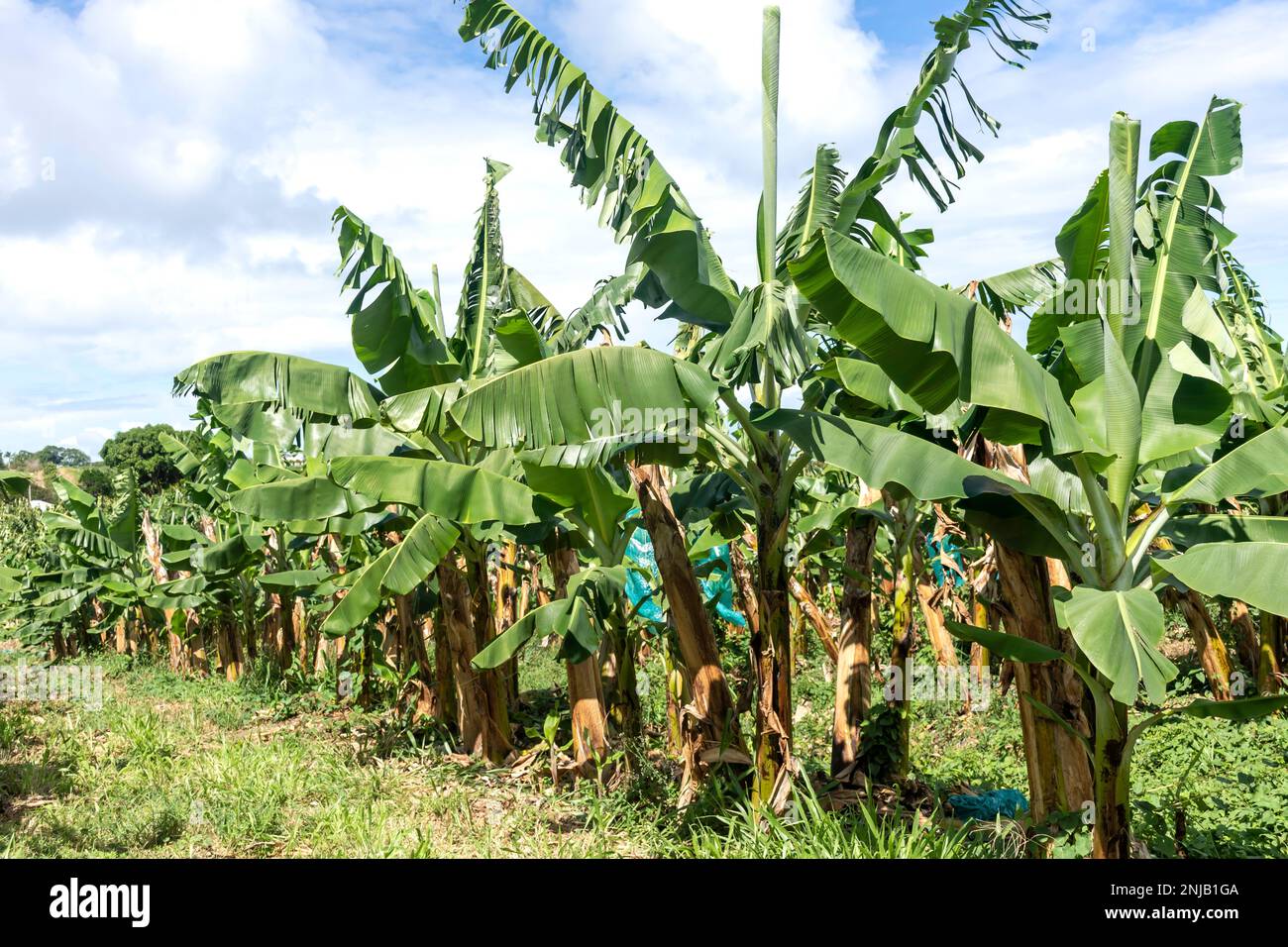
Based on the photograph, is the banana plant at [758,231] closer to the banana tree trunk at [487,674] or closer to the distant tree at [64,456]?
the banana tree trunk at [487,674]

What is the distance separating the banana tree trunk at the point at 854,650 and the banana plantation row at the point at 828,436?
2cm

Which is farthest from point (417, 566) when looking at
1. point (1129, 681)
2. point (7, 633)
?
point (7, 633)

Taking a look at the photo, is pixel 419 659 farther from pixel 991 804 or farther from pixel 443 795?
pixel 991 804

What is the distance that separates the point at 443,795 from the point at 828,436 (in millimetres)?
4503

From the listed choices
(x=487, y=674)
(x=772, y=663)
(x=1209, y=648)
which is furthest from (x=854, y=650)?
(x=1209, y=648)

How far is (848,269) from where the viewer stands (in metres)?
3.44

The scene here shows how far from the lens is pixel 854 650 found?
6.26 meters

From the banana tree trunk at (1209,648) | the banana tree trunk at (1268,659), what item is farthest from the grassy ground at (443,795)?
the banana tree trunk at (1268,659)

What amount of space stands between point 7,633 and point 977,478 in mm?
22270

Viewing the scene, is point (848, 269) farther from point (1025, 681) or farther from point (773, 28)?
point (1025, 681)

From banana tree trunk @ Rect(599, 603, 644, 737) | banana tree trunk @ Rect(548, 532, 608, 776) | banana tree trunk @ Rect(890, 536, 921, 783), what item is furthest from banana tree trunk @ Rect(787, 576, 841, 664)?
banana tree trunk @ Rect(548, 532, 608, 776)

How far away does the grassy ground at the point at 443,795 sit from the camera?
489cm

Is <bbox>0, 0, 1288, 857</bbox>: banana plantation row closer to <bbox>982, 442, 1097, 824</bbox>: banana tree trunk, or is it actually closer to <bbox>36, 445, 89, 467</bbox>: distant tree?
<bbox>982, 442, 1097, 824</bbox>: banana tree trunk

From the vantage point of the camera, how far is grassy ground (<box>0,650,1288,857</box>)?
4891mm
